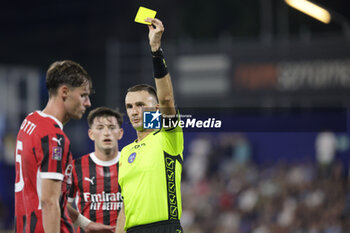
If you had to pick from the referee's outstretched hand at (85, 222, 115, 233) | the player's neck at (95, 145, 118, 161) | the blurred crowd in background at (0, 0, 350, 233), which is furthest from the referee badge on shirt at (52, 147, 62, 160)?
the blurred crowd in background at (0, 0, 350, 233)

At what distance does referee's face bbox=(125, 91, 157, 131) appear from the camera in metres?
5.33

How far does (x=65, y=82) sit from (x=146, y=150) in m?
0.83

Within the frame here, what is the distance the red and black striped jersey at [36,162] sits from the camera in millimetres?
4777

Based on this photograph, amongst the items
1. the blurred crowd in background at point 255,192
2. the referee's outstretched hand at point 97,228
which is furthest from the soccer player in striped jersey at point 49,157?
the blurred crowd in background at point 255,192

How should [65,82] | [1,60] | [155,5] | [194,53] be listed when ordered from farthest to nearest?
1. [1,60]
2. [155,5]
3. [194,53]
4. [65,82]

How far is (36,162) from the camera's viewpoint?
4777mm

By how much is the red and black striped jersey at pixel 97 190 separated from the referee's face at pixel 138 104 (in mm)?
1342

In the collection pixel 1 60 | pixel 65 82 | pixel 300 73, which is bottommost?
pixel 65 82

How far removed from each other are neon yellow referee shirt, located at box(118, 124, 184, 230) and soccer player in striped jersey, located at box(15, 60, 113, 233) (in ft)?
1.62

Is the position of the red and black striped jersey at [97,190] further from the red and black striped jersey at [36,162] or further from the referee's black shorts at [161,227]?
the red and black striped jersey at [36,162]

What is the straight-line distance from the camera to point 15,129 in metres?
21.4

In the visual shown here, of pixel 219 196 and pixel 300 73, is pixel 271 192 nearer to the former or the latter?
pixel 219 196

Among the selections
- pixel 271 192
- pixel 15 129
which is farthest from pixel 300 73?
pixel 15 129

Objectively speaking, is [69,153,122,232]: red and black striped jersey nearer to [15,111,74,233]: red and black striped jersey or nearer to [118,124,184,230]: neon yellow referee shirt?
[118,124,184,230]: neon yellow referee shirt
